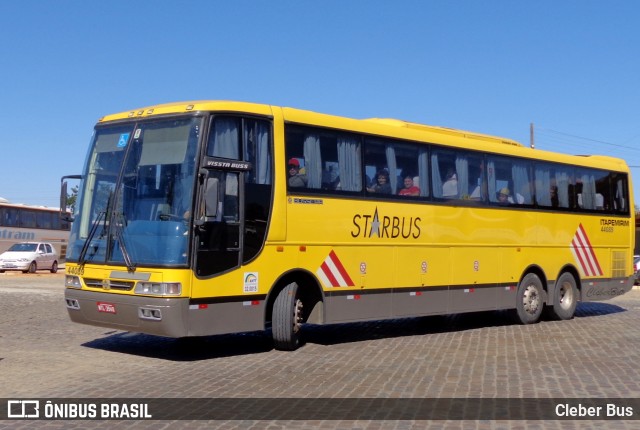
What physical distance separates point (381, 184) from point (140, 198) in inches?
180

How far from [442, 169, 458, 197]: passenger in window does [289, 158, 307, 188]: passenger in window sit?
3.87 meters

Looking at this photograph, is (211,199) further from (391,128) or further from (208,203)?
(391,128)

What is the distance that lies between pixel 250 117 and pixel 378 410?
5578 mm

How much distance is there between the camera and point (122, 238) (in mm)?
12109

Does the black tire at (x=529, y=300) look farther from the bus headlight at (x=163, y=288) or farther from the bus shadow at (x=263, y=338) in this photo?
the bus headlight at (x=163, y=288)

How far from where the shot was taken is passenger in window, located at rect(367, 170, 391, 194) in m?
14.9

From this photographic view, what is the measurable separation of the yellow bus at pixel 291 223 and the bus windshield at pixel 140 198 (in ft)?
0.07

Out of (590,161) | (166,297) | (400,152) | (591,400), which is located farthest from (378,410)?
(590,161)

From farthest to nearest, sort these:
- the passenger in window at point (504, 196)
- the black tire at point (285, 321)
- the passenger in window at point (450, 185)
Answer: the passenger in window at point (504, 196) < the passenger in window at point (450, 185) < the black tire at point (285, 321)

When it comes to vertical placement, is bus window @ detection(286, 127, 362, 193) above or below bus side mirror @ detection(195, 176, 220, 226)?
above

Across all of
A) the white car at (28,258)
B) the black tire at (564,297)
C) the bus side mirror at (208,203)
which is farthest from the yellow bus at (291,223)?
the white car at (28,258)

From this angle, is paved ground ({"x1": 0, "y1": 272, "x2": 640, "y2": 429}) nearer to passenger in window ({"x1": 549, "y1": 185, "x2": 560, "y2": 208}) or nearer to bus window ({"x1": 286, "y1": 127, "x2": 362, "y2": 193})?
bus window ({"x1": 286, "y1": 127, "x2": 362, "y2": 193})

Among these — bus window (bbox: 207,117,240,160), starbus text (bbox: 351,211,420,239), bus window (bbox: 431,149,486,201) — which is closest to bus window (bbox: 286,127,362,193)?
starbus text (bbox: 351,211,420,239)

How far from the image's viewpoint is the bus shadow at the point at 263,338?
13.0 m
